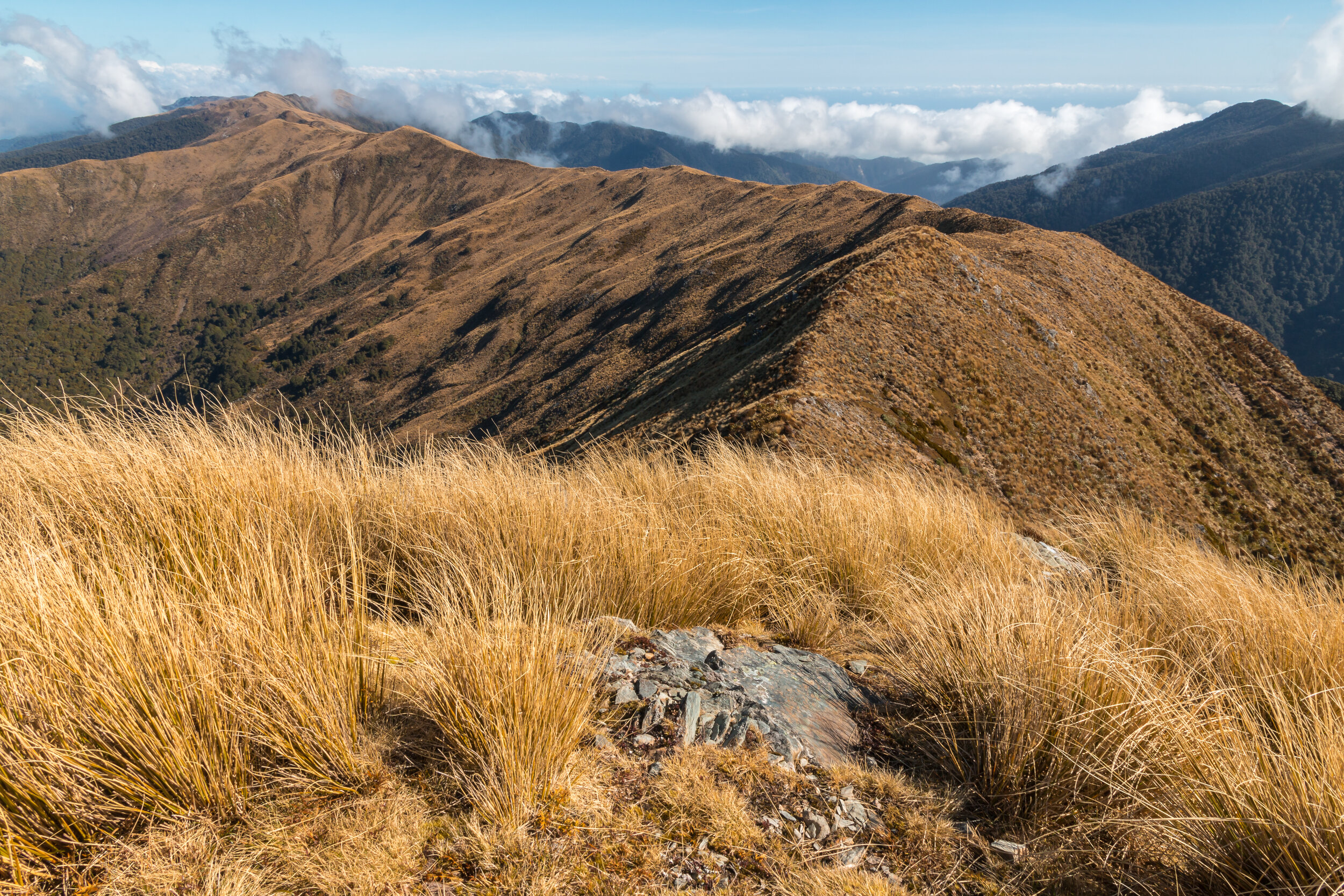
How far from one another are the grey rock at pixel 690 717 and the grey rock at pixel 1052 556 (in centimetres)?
467

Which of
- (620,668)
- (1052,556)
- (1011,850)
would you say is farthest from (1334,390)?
(620,668)

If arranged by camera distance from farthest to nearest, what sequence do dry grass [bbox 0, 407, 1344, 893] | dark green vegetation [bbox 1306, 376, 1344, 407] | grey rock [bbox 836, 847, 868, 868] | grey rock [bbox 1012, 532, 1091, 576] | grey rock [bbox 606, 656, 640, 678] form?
dark green vegetation [bbox 1306, 376, 1344, 407] → grey rock [bbox 1012, 532, 1091, 576] → grey rock [bbox 606, 656, 640, 678] → grey rock [bbox 836, 847, 868, 868] → dry grass [bbox 0, 407, 1344, 893]

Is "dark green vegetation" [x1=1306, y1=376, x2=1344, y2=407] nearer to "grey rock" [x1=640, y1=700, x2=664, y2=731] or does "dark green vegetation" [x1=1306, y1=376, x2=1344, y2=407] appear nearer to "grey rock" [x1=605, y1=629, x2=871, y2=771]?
"grey rock" [x1=605, y1=629, x2=871, y2=771]

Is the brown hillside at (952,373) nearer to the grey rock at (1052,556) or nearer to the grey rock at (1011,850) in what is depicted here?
the grey rock at (1052,556)

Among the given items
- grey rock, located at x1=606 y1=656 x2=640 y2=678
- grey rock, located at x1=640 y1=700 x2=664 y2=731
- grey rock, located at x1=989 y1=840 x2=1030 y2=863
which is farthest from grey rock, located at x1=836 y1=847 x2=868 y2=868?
grey rock, located at x1=606 y1=656 x2=640 y2=678

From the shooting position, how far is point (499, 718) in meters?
2.35

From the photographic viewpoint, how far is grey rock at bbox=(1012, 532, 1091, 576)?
658 cm

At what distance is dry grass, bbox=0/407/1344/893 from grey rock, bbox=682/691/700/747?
165 millimetres

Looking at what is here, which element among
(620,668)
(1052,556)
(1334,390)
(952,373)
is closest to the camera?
(620,668)

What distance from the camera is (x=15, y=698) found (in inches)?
83.1

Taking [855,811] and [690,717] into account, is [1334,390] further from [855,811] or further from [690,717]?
[690,717]

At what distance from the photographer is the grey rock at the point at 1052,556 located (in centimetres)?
658

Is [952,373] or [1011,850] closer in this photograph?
[1011,850]

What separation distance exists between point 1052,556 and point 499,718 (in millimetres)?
8229
